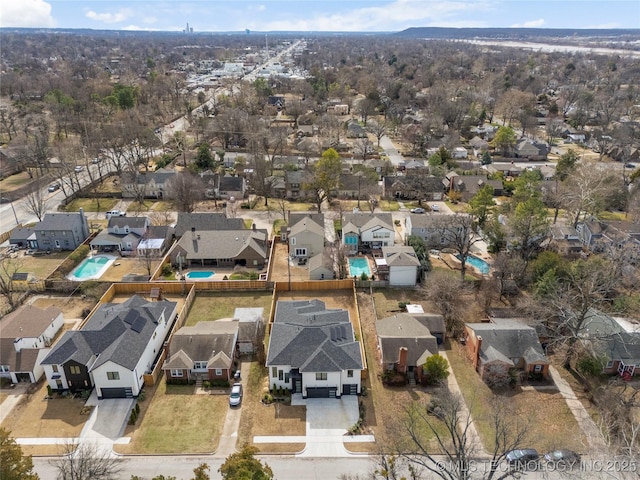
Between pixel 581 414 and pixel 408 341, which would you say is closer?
pixel 581 414

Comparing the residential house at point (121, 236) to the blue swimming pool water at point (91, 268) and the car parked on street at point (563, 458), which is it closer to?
the blue swimming pool water at point (91, 268)

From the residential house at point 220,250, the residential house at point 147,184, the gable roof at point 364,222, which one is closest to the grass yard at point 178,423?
the residential house at point 220,250

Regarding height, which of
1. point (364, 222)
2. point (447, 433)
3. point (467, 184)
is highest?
point (364, 222)

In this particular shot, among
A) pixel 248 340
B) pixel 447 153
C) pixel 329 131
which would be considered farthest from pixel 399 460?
pixel 329 131

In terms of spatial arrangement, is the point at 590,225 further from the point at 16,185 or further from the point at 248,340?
the point at 16,185

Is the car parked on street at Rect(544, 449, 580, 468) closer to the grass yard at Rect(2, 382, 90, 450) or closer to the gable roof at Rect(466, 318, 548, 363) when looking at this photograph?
the gable roof at Rect(466, 318, 548, 363)

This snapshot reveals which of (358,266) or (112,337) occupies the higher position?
(112,337)

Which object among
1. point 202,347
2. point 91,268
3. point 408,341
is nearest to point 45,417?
point 202,347

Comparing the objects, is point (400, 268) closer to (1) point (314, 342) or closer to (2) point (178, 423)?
(1) point (314, 342)
